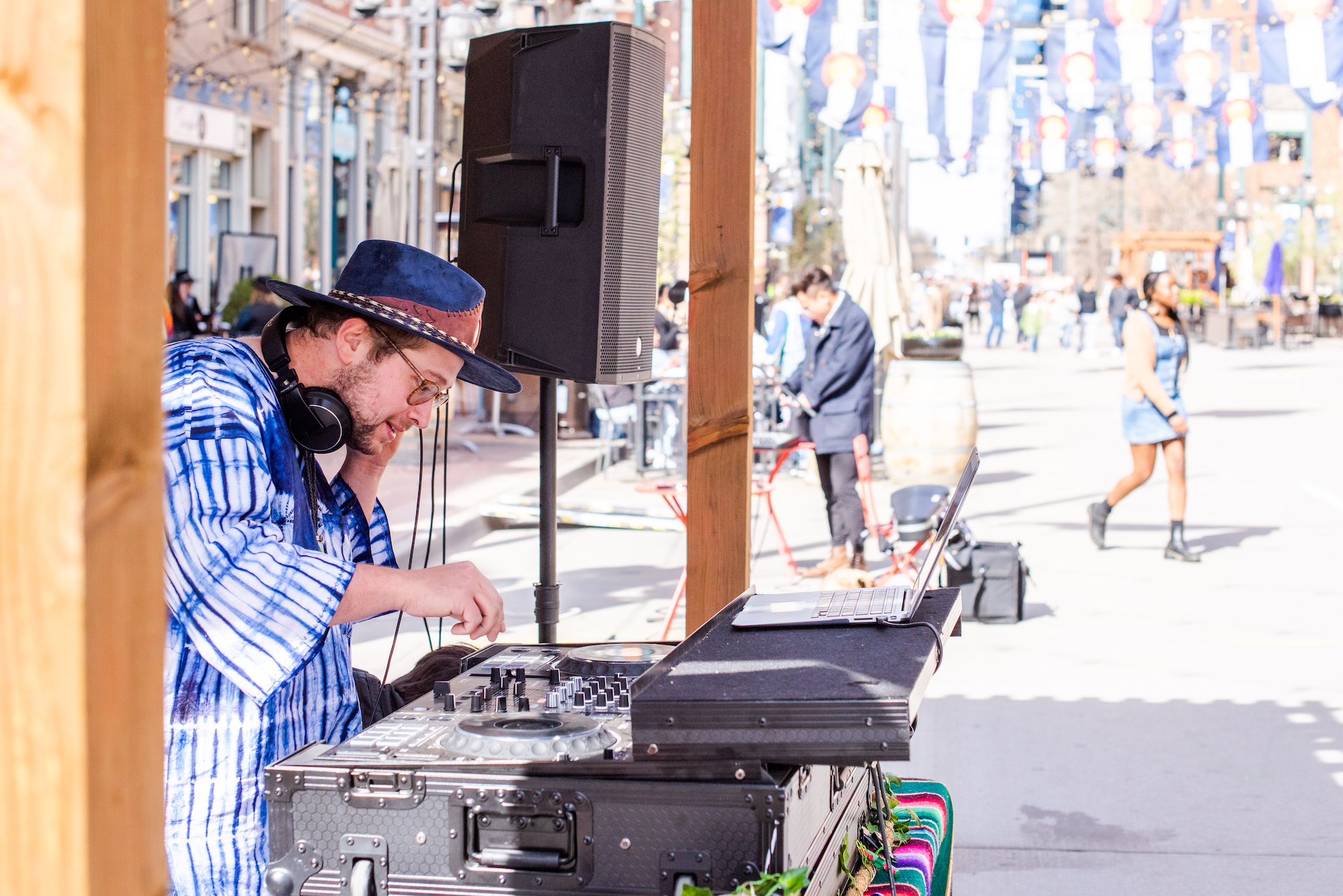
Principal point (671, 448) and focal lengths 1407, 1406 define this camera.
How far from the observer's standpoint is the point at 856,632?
7.43 feet

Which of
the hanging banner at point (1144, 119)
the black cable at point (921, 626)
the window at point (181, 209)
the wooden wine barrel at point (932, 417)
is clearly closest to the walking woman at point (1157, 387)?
the wooden wine barrel at point (932, 417)

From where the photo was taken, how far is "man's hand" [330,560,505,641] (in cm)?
223

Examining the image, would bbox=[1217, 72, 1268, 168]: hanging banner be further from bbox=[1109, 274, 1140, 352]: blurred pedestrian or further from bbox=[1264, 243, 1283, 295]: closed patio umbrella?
bbox=[1264, 243, 1283, 295]: closed patio umbrella

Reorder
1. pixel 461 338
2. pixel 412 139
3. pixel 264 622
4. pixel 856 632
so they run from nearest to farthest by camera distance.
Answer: pixel 264 622
pixel 856 632
pixel 461 338
pixel 412 139

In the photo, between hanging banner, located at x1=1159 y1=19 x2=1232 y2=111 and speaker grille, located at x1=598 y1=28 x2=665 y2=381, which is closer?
speaker grille, located at x1=598 y1=28 x2=665 y2=381

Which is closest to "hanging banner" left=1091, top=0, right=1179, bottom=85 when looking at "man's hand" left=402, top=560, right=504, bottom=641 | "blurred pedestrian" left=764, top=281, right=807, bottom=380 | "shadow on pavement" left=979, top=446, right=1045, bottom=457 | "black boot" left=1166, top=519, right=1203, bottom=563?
"shadow on pavement" left=979, top=446, right=1045, bottom=457

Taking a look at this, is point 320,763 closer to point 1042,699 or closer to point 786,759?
point 786,759

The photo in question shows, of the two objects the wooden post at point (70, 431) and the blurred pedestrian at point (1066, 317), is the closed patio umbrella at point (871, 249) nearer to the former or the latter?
the wooden post at point (70, 431)

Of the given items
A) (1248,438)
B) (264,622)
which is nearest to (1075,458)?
(1248,438)

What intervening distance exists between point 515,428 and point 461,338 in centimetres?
1241

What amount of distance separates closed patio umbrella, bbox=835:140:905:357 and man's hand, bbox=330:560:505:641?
35.2 ft

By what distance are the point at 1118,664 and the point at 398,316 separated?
489cm

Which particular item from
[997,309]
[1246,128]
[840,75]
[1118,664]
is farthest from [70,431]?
[997,309]

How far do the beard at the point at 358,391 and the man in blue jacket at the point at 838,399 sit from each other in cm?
601
